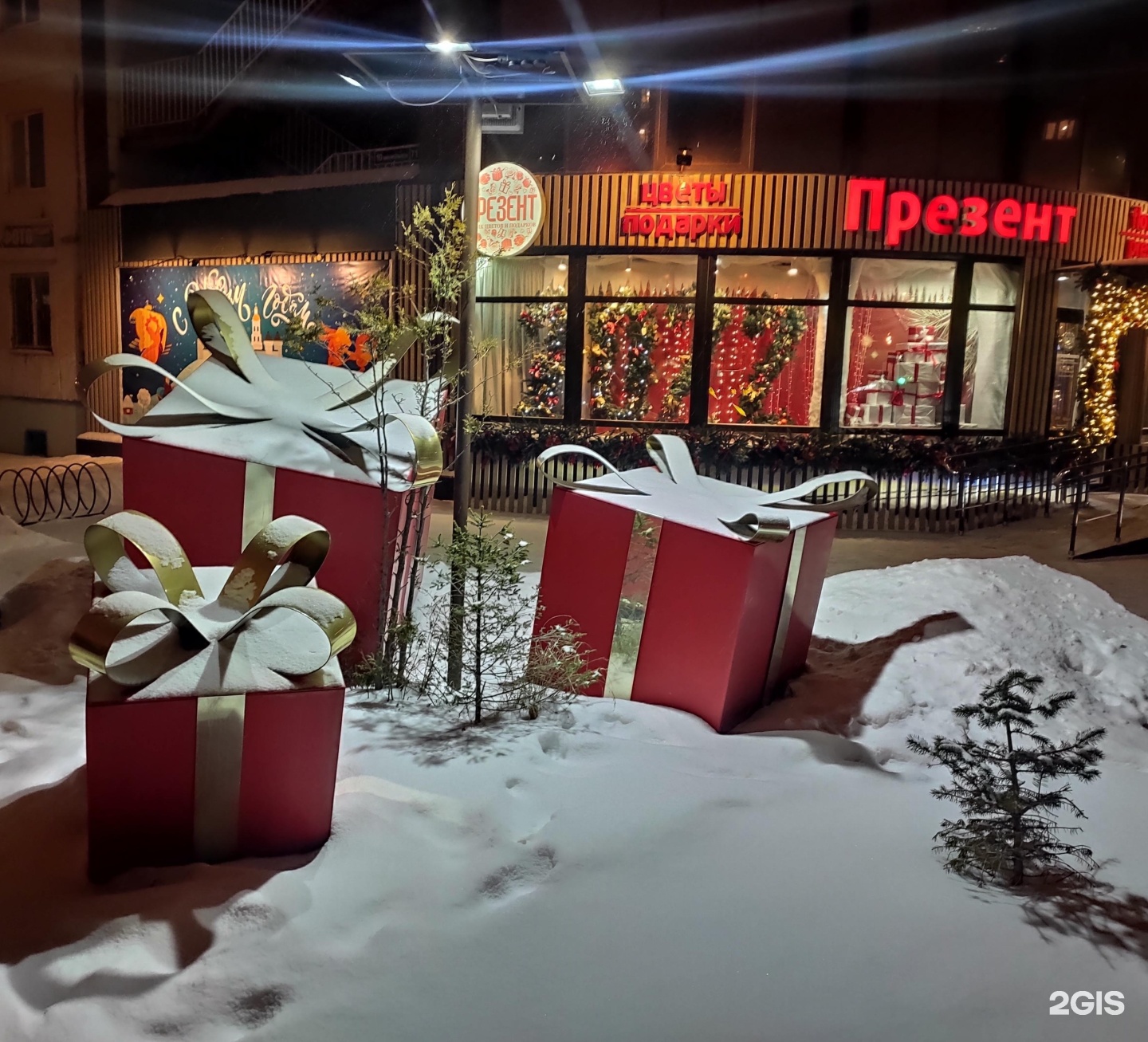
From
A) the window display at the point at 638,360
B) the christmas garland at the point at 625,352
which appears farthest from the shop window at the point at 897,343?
the christmas garland at the point at 625,352

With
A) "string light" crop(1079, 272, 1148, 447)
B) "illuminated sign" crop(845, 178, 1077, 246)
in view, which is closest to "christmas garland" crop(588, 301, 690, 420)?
"illuminated sign" crop(845, 178, 1077, 246)

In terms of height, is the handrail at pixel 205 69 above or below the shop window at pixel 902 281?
above

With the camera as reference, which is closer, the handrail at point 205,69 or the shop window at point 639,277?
the shop window at point 639,277

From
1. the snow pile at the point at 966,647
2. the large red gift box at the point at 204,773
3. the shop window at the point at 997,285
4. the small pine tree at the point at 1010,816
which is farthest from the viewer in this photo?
the shop window at the point at 997,285

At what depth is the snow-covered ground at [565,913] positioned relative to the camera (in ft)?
8.12

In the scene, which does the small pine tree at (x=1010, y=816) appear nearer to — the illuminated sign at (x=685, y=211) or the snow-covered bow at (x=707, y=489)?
the snow-covered bow at (x=707, y=489)

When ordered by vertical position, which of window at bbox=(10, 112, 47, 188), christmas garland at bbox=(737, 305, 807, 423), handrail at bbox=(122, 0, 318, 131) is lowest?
christmas garland at bbox=(737, 305, 807, 423)

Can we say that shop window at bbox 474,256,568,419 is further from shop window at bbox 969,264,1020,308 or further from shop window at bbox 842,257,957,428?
shop window at bbox 969,264,1020,308

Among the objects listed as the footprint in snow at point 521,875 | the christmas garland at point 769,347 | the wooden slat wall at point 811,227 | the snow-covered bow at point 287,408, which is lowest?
the footprint in snow at point 521,875

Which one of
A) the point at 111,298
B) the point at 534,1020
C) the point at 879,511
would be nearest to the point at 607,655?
the point at 534,1020

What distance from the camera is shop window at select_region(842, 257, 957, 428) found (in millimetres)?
14188

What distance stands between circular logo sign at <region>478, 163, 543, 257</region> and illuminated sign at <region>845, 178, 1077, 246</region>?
4.46 m

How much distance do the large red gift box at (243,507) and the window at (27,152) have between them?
16622 mm

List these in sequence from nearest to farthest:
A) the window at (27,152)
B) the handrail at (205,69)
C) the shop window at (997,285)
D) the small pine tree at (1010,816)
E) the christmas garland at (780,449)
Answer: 1. the small pine tree at (1010,816)
2. the christmas garland at (780,449)
3. the shop window at (997,285)
4. the handrail at (205,69)
5. the window at (27,152)
